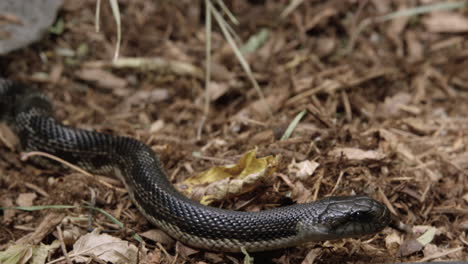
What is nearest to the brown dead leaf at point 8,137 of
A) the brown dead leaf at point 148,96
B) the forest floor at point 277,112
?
the forest floor at point 277,112

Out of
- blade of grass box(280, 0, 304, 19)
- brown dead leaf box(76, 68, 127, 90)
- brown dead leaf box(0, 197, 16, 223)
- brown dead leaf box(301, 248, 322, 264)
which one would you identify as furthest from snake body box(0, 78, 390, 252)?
blade of grass box(280, 0, 304, 19)

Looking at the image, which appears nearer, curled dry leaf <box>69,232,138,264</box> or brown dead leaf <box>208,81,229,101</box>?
curled dry leaf <box>69,232,138,264</box>

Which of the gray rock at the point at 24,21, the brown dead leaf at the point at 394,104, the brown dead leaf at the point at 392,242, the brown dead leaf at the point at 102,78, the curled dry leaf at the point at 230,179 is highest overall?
the gray rock at the point at 24,21

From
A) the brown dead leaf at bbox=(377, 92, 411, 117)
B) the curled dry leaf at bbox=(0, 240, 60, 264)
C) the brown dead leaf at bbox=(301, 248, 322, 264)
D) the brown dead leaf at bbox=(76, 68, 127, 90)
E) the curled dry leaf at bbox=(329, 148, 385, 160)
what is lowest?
the brown dead leaf at bbox=(377, 92, 411, 117)

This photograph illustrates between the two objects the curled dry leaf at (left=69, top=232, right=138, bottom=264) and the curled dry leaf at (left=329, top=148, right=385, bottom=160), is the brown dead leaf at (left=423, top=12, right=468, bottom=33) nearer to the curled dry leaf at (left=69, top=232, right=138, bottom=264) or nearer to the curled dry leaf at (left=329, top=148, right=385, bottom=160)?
the curled dry leaf at (left=329, top=148, right=385, bottom=160)

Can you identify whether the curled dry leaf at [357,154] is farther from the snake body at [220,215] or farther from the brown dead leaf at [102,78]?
the brown dead leaf at [102,78]

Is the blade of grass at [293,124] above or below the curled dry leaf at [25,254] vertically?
below

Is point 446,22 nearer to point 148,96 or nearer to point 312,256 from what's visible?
point 148,96
